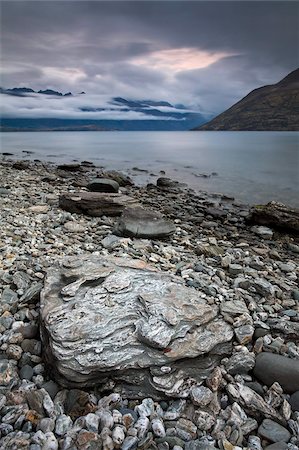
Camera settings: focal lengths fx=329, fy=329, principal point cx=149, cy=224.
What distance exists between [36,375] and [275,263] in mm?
5250

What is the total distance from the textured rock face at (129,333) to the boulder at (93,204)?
4.70 metres

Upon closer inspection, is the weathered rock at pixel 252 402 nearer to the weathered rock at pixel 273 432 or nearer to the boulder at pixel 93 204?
the weathered rock at pixel 273 432

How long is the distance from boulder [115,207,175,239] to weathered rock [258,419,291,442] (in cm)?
466

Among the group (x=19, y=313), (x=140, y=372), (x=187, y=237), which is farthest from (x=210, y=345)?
(x=187, y=237)

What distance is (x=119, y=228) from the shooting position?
7.38 m

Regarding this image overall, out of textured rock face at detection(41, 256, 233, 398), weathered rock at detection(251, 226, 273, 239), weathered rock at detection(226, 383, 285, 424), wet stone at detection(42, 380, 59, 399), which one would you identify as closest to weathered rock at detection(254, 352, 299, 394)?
weathered rock at detection(226, 383, 285, 424)

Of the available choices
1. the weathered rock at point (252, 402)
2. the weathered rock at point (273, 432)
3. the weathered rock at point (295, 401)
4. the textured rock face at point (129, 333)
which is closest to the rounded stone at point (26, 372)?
the textured rock face at point (129, 333)

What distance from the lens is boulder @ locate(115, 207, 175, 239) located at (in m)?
7.19

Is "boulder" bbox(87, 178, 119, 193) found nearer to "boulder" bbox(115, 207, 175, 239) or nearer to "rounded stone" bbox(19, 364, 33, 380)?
A: "boulder" bbox(115, 207, 175, 239)

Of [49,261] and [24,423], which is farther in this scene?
[49,261]

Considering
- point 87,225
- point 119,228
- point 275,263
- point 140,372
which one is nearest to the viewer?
point 140,372

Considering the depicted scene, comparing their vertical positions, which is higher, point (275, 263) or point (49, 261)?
point (49, 261)

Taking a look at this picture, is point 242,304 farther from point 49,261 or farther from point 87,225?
point 87,225

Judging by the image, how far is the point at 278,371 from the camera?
3.46 m
